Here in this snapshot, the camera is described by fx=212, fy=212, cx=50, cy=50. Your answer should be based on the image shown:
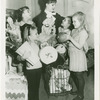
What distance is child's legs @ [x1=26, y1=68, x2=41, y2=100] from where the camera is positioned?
101cm

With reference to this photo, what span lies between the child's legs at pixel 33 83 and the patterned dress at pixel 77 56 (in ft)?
0.56

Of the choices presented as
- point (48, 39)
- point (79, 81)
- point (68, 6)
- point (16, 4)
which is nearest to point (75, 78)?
point (79, 81)

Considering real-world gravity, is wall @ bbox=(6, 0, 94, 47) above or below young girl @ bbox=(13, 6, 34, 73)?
above

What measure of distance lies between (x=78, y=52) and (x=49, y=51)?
5.5 inches

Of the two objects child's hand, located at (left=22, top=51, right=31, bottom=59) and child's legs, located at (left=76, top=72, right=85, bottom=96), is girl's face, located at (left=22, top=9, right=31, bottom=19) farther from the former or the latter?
child's legs, located at (left=76, top=72, right=85, bottom=96)

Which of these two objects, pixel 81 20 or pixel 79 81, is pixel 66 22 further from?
pixel 79 81

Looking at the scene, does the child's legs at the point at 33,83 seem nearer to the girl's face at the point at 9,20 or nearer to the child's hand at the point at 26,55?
the child's hand at the point at 26,55

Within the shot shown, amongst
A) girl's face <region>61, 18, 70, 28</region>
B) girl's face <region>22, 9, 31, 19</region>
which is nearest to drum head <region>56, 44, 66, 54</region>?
girl's face <region>61, 18, 70, 28</region>

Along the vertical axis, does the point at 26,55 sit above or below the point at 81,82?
above

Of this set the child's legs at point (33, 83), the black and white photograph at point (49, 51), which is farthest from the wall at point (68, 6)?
the child's legs at point (33, 83)

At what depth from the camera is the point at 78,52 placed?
1.03 m

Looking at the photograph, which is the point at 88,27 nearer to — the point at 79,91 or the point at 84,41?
the point at 84,41
